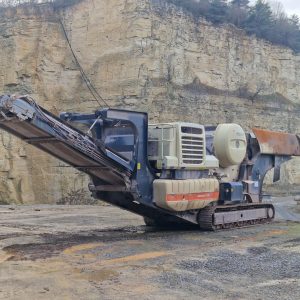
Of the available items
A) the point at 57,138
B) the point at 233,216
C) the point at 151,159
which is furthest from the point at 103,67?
the point at 57,138

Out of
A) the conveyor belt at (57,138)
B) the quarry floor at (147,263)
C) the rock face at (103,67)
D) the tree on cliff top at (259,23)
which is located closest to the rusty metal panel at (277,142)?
the quarry floor at (147,263)

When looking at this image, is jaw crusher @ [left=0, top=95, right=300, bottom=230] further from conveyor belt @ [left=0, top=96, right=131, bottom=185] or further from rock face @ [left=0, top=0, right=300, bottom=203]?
rock face @ [left=0, top=0, right=300, bottom=203]

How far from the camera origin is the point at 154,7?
2745cm

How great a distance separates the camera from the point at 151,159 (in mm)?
11328

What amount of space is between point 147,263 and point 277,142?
8.04 meters

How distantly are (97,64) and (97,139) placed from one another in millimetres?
17285

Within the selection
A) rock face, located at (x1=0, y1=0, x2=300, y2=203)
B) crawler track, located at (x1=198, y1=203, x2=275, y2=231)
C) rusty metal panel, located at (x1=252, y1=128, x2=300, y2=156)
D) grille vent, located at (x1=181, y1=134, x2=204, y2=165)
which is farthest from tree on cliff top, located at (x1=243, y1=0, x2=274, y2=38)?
grille vent, located at (x1=181, y1=134, x2=204, y2=165)

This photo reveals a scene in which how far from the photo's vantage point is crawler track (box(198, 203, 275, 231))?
12195 millimetres

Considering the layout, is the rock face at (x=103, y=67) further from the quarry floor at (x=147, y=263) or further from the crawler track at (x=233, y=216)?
the crawler track at (x=233, y=216)

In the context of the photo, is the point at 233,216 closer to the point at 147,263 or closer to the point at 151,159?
the point at 151,159

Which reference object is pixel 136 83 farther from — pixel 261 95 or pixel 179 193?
pixel 179 193

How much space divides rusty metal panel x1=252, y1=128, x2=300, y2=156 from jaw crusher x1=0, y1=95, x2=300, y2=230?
770 mm

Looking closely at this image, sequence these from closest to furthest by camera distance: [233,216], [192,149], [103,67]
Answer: [192,149] → [233,216] → [103,67]

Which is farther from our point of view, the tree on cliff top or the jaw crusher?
the tree on cliff top
